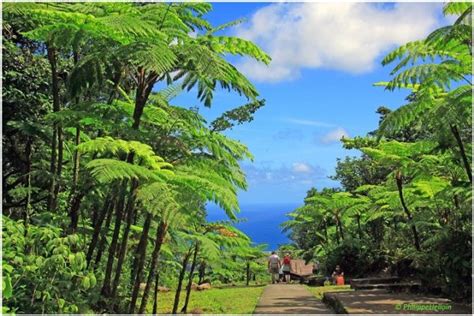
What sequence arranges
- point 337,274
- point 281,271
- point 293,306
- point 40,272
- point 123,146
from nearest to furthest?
point 40,272, point 123,146, point 293,306, point 337,274, point 281,271

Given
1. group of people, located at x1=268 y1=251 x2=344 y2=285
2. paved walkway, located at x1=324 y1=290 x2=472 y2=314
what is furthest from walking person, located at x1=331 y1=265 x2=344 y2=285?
paved walkway, located at x1=324 y1=290 x2=472 y2=314

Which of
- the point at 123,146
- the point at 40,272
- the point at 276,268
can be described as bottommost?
the point at 40,272

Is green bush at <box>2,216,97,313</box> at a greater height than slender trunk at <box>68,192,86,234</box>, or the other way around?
slender trunk at <box>68,192,86,234</box>

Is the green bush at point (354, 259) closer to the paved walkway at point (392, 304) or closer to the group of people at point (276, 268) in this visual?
the group of people at point (276, 268)

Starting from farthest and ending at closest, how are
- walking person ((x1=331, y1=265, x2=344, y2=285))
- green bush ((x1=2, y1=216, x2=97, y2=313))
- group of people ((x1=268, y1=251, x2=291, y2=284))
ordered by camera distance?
group of people ((x1=268, y1=251, x2=291, y2=284))
walking person ((x1=331, y1=265, x2=344, y2=285))
green bush ((x1=2, y1=216, x2=97, y2=313))

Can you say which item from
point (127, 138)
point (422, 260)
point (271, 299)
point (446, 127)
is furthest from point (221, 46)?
point (271, 299)

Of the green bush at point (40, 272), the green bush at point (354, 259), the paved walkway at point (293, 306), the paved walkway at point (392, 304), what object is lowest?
the paved walkway at point (293, 306)

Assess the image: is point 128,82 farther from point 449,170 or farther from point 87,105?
point 449,170

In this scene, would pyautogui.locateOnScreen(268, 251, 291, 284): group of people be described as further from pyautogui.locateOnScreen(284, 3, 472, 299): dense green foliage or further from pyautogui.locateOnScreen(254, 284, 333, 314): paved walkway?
pyautogui.locateOnScreen(254, 284, 333, 314): paved walkway

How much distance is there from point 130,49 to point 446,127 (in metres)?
4.86

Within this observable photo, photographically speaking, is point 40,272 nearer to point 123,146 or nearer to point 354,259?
point 123,146

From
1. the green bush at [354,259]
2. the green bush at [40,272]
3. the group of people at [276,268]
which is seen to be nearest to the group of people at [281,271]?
the group of people at [276,268]

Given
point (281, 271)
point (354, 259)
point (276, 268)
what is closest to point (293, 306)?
point (354, 259)

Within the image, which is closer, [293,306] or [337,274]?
[293,306]
